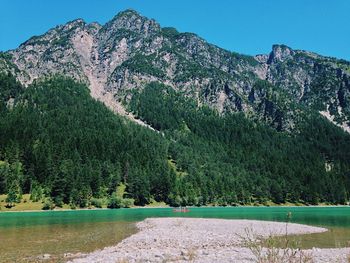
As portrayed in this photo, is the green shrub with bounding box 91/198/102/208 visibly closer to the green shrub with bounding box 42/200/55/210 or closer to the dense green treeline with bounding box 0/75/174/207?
the dense green treeline with bounding box 0/75/174/207

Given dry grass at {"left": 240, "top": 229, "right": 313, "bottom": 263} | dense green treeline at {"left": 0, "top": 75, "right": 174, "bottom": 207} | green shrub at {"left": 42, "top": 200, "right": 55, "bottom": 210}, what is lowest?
green shrub at {"left": 42, "top": 200, "right": 55, "bottom": 210}

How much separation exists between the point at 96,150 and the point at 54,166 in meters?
38.4

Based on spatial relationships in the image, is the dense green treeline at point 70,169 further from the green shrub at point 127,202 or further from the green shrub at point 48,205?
the green shrub at point 127,202

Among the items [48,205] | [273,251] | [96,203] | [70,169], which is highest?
[70,169]

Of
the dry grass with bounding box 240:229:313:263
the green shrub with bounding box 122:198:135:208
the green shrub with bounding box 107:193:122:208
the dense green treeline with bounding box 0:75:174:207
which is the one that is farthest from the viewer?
the green shrub with bounding box 122:198:135:208

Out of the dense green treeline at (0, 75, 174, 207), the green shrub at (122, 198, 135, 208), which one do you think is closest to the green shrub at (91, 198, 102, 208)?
the dense green treeline at (0, 75, 174, 207)

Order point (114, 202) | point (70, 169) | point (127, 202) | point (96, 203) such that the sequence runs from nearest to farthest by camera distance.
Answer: point (96, 203) → point (114, 202) → point (127, 202) → point (70, 169)

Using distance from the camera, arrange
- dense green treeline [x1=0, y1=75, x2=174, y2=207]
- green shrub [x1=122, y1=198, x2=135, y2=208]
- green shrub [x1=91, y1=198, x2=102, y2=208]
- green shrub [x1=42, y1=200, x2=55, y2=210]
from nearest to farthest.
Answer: green shrub [x1=42, y1=200, x2=55, y2=210] < dense green treeline [x1=0, y1=75, x2=174, y2=207] < green shrub [x1=91, y1=198, x2=102, y2=208] < green shrub [x1=122, y1=198, x2=135, y2=208]

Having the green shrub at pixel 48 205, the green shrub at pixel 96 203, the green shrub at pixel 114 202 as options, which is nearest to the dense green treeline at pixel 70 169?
the green shrub at pixel 96 203

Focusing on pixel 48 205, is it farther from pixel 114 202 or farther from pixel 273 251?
pixel 273 251

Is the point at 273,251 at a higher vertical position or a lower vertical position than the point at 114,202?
higher

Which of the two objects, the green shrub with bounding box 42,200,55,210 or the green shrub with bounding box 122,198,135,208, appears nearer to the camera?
the green shrub with bounding box 42,200,55,210

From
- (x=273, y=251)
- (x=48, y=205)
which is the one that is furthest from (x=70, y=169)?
(x=273, y=251)

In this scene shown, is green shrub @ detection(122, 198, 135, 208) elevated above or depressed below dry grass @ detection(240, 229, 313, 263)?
below
